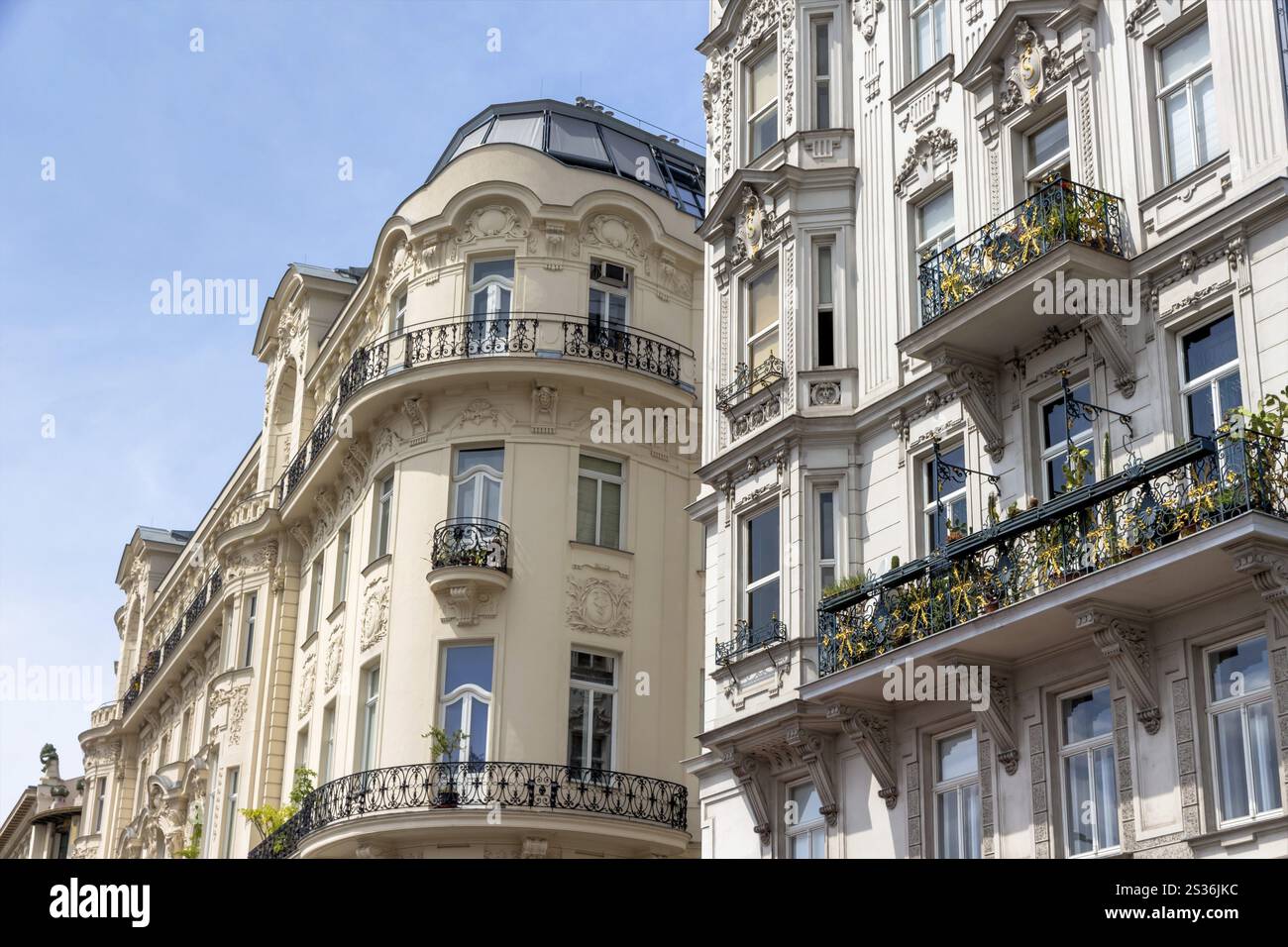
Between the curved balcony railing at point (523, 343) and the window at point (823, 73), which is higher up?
the window at point (823, 73)

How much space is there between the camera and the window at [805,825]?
894 inches

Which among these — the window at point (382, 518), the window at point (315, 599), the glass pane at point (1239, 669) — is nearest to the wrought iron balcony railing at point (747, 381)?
the glass pane at point (1239, 669)

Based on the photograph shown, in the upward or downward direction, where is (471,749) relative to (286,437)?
downward

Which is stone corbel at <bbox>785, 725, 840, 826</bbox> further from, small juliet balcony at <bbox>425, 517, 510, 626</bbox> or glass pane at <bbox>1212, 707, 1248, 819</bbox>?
small juliet balcony at <bbox>425, 517, 510, 626</bbox>

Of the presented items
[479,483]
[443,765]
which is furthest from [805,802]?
[479,483]

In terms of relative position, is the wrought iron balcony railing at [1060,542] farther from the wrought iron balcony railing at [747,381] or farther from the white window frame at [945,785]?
the wrought iron balcony railing at [747,381]

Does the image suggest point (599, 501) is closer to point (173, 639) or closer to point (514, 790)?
point (514, 790)

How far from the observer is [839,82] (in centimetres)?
2614

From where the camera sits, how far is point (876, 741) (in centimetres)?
2173

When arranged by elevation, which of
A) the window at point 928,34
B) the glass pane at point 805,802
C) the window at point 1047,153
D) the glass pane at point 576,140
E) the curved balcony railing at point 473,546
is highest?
the glass pane at point 576,140

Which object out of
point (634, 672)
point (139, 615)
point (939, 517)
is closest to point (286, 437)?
point (634, 672)

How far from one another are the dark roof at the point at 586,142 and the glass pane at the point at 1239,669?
20.1 metres
